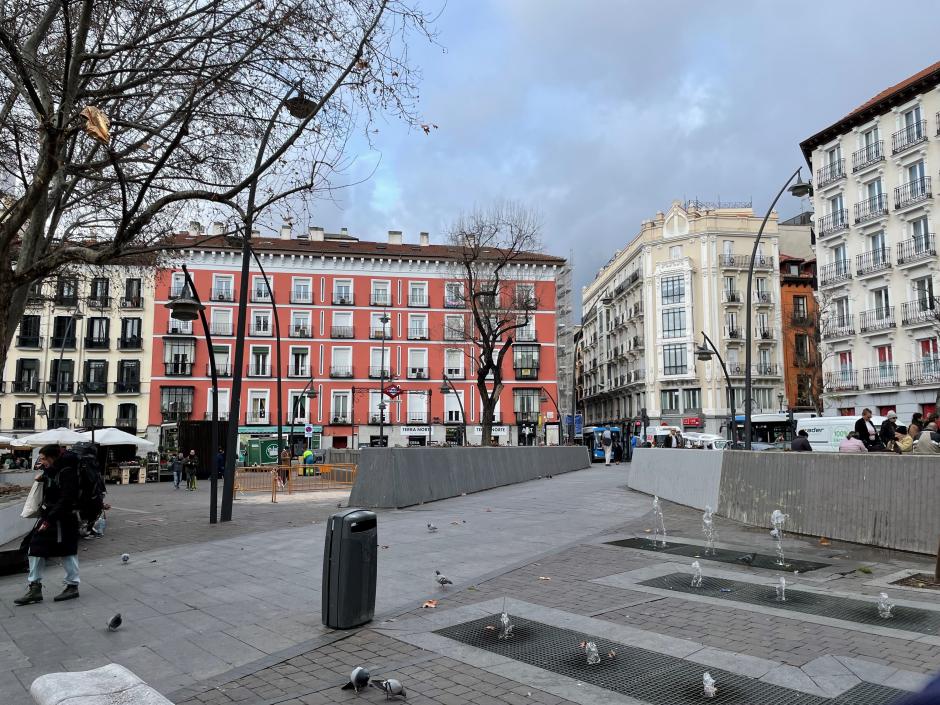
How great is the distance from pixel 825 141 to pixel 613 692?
52.9 metres

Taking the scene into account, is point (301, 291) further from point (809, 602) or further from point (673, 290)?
point (809, 602)

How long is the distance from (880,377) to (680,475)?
3385cm

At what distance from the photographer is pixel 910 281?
4094cm

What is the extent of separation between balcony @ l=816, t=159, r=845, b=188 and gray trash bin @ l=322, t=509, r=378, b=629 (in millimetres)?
49995

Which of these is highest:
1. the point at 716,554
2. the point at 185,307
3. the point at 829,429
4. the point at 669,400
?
the point at 185,307

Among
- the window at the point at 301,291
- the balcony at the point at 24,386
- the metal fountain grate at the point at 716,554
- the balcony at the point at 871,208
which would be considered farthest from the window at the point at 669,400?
the balcony at the point at 24,386

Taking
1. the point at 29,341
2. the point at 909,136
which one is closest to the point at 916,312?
the point at 909,136

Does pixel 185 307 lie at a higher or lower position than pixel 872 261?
lower

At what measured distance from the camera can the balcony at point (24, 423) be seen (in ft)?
176

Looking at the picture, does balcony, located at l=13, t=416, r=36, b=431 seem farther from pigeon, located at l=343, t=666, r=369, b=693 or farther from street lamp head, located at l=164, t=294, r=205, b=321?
pigeon, located at l=343, t=666, r=369, b=693

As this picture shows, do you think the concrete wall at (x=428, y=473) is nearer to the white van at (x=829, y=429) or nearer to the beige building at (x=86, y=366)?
the white van at (x=829, y=429)

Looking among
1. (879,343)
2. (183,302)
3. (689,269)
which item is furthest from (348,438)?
(183,302)

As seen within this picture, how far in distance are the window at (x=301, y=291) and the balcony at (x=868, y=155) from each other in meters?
43.3

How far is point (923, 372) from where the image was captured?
39.6 metres
